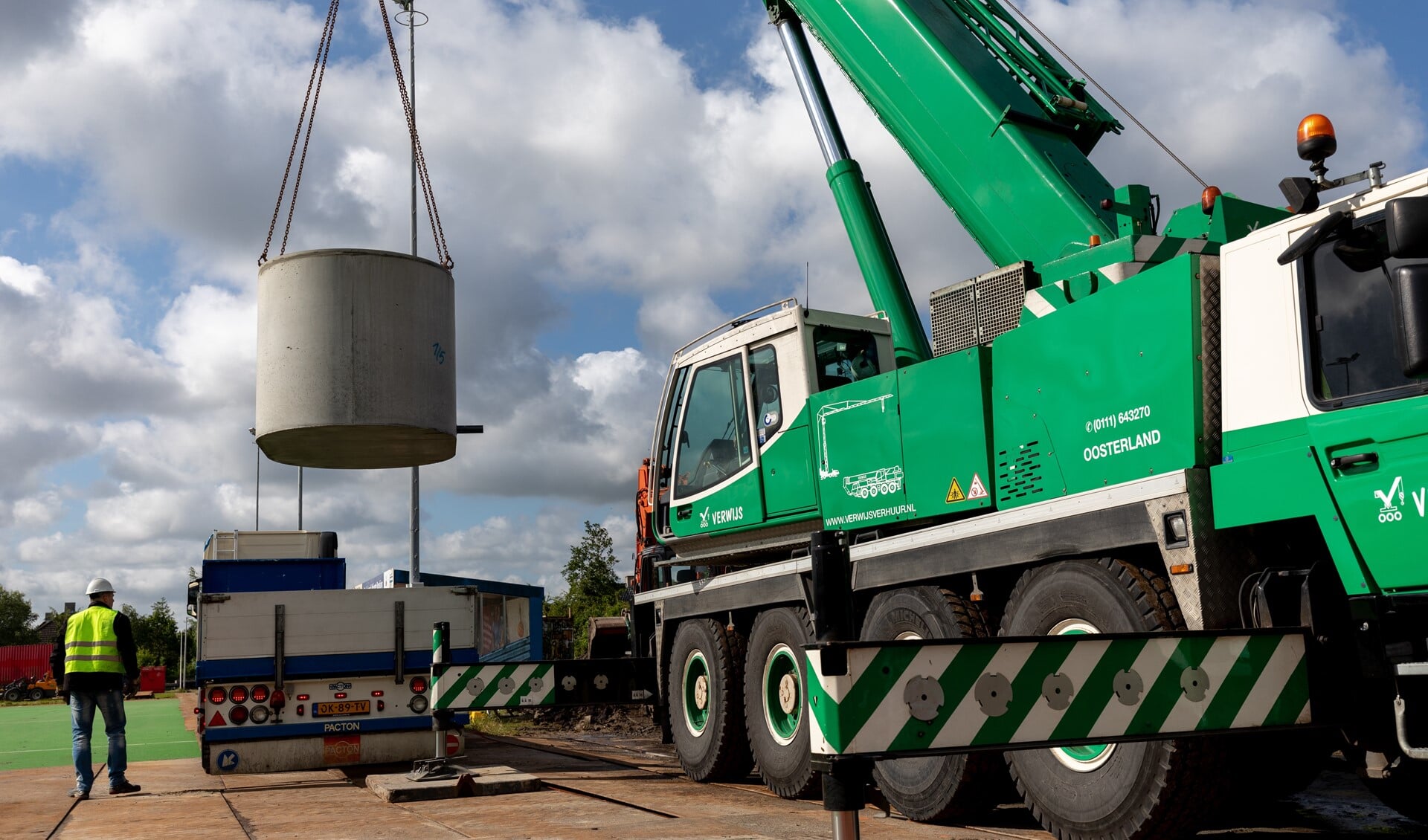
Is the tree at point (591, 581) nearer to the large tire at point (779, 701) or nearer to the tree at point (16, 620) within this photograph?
the large tire at point (779, 701)

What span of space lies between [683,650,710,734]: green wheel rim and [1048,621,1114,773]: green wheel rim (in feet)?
13.9

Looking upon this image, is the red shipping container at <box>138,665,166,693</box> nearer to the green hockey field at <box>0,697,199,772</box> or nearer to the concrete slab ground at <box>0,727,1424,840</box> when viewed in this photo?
the green hockey field at <box>0,697,199,772</box>

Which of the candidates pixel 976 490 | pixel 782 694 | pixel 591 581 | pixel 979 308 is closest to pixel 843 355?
pixel 979 308

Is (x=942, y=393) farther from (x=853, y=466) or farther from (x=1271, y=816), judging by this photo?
(x=1271, y=816)

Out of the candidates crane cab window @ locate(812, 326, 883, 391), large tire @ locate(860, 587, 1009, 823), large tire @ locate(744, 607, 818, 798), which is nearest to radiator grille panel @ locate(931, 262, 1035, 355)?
crane cab window @ locate(812, 326, 883, 391)

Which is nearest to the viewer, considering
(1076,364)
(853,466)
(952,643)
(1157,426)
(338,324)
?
(952,643)

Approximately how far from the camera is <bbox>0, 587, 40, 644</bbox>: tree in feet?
406

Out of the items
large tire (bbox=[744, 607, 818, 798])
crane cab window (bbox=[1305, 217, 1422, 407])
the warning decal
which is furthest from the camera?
large tire (bbox=[744, 607, 818, 798])

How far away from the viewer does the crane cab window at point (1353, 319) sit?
4.72 meters

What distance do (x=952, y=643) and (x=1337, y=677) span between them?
6.49 feet

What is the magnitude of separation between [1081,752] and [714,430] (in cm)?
454

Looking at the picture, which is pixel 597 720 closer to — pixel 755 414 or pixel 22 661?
pixel 755 414

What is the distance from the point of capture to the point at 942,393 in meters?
7.24

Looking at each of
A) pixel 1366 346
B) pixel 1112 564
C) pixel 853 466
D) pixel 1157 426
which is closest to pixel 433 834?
pixel 853 466
